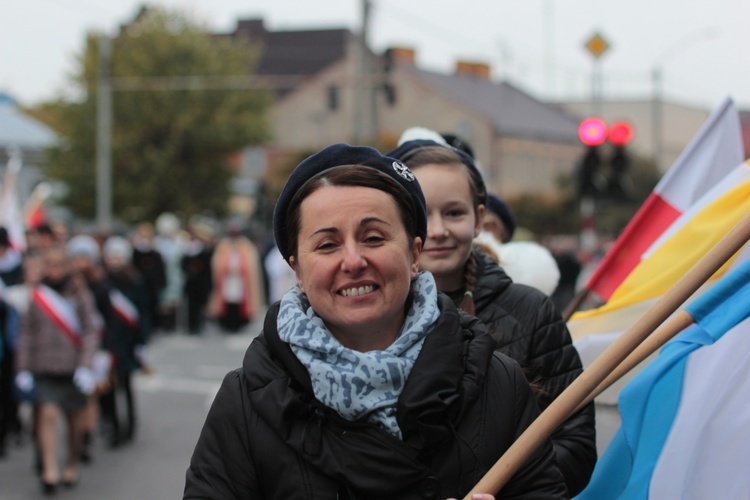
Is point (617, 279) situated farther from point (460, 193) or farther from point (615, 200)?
point (615, 200)

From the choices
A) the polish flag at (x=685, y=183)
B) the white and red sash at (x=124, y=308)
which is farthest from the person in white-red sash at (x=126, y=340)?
the polish flag at (x=685, y=183)

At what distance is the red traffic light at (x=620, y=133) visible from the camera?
58.3 feet

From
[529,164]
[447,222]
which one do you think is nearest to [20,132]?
[447,222]

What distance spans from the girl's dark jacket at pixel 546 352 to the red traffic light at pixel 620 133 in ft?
48.5

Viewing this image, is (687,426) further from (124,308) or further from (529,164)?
(529,164)

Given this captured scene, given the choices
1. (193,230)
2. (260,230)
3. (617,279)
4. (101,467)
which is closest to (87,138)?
(260,230)

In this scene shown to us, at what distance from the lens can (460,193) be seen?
3.53 metres

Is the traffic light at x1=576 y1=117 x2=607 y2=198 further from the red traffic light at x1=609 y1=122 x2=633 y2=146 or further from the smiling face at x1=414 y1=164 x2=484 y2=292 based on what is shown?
the smiling face at x1=414 y1=164 x2=484 y2=292

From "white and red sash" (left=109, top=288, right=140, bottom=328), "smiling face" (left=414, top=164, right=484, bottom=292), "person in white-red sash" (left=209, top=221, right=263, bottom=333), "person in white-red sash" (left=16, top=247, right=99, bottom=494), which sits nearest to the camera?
"smiling face" (left=414, top=164, right=484, bottom=292)

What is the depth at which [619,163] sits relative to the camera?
17.8 m

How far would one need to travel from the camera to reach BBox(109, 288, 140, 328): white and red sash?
35.1ft

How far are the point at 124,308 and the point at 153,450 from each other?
130 centimetres

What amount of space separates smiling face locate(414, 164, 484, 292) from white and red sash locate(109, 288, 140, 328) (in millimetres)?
7364

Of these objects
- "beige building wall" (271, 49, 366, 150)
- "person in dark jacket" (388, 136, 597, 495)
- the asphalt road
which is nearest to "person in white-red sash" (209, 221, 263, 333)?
the asphalt road
